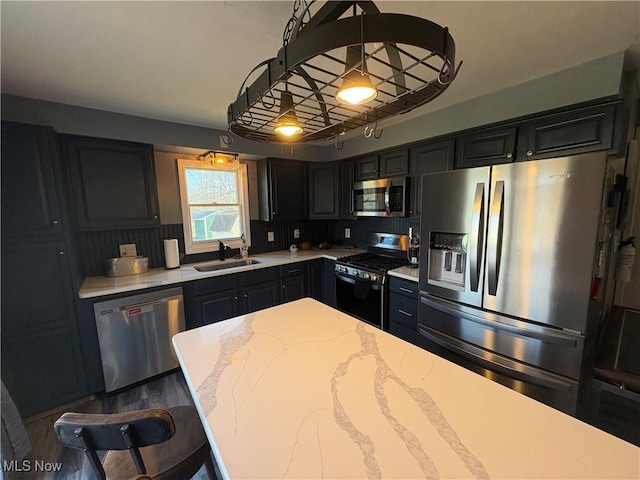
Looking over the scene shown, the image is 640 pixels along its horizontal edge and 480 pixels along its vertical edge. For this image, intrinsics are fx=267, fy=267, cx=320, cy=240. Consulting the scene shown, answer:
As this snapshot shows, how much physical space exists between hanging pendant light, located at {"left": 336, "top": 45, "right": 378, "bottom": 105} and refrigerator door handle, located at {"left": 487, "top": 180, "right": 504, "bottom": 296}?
1269 millimetres

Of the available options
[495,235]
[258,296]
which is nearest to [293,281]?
[258,296]

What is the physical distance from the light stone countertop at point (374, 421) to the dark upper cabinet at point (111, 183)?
179cm

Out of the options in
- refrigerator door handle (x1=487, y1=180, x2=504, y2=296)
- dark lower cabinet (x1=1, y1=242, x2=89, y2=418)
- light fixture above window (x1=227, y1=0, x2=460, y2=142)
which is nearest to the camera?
light fixture above window (x1=227, y1=0, x2=460, y2=142)

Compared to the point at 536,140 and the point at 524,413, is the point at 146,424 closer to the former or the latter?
the point at 524,413

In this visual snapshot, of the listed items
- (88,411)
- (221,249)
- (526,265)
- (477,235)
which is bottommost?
(88,411)

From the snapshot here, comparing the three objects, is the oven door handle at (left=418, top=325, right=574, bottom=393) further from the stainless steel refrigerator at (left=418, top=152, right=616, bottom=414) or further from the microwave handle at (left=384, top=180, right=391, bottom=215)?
the microwave handle at (left=384, top=180, right=391, bottom=215)

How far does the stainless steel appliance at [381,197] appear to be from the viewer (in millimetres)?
2781

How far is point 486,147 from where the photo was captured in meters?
2.12

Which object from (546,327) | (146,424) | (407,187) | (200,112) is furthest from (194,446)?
(407,187)

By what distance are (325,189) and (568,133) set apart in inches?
95.3

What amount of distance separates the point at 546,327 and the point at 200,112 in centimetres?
300
